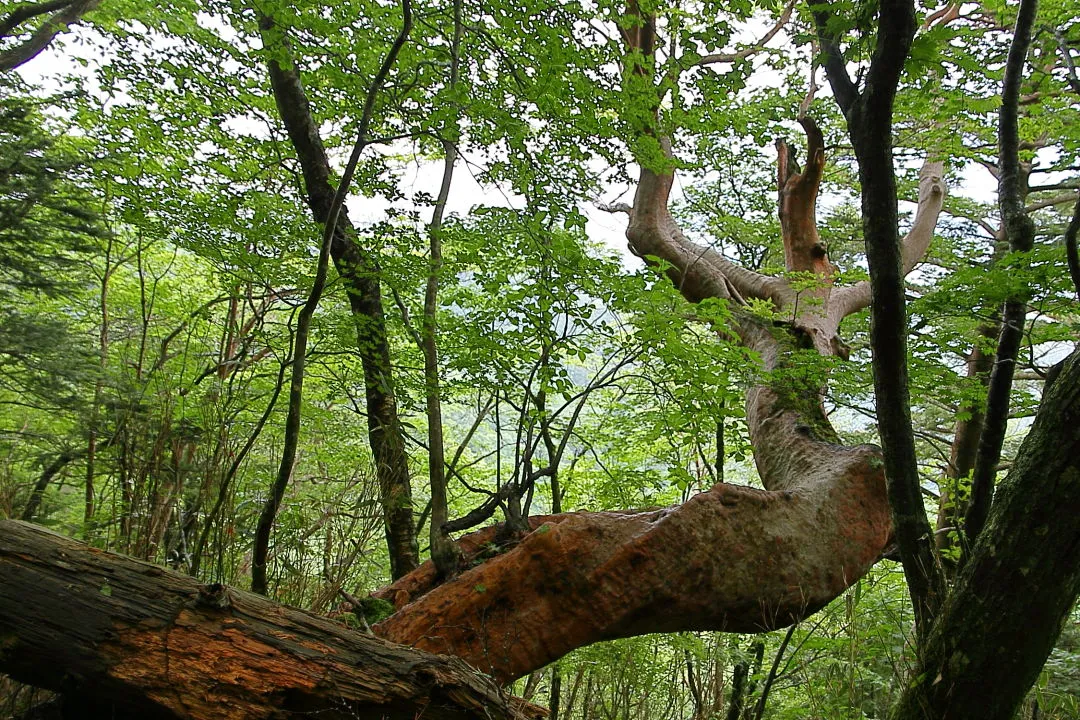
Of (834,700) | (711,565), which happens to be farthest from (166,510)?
(834,700)

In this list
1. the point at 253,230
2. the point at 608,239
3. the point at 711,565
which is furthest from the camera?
the point at 608,239

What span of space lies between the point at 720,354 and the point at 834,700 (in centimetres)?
211

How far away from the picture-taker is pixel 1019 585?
2023 mm

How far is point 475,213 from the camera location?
3.49 meters

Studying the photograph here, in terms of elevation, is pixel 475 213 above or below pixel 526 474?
above

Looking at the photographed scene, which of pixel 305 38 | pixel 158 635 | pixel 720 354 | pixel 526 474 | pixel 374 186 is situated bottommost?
pixel 158 635

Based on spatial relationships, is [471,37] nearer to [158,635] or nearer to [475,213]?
[475,213]

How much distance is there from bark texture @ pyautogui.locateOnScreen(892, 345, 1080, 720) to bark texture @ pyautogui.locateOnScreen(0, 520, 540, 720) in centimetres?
157

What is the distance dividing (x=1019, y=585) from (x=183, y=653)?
276cm

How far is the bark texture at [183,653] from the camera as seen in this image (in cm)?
Answer: 176

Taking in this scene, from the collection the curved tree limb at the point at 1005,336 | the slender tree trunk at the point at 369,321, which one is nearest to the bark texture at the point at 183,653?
the slender tree trunk at the point at 369,321

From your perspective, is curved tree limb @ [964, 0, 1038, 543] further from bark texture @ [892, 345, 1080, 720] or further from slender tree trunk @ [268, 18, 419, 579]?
slender tree trunk @ [268, 18, 419, 579]

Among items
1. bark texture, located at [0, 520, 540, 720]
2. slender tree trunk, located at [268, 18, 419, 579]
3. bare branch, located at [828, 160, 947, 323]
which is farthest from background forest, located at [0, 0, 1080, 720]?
bare branch, located at [828, 160, 947, 323]

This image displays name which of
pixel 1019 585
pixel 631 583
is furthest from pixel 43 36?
pixel 1019 585
